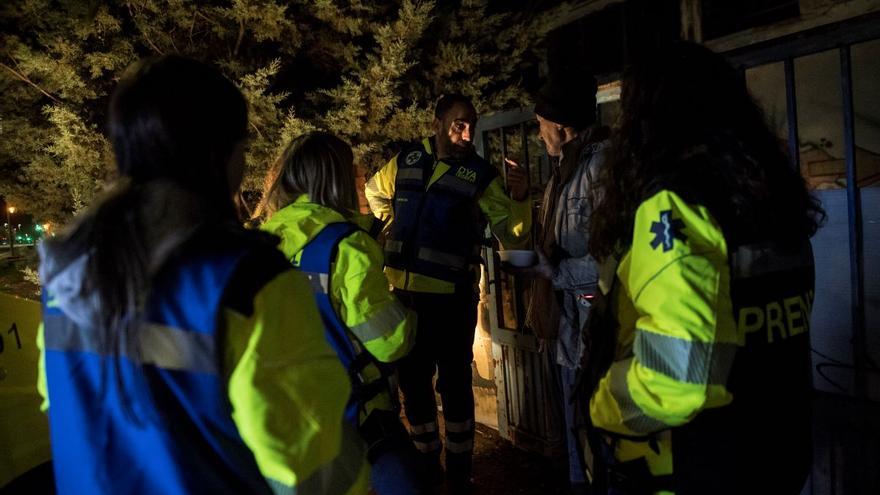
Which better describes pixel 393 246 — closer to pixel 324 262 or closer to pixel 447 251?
pixel 447 251

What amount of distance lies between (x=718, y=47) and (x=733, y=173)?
4244 millimetres

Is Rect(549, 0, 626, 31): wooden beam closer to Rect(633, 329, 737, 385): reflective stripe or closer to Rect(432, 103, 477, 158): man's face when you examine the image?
Rect(432, 103, 477, 158): man's face

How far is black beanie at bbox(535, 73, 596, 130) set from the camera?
2959 mm

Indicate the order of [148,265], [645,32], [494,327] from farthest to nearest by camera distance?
A: [645,32] → [494,327] → [148,265]

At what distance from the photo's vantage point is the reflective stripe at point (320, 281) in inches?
86.7

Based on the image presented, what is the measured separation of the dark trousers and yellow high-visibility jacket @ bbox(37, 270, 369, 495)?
7.75 ft

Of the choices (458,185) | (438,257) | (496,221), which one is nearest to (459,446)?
(438,257)

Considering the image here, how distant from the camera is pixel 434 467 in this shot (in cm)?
387

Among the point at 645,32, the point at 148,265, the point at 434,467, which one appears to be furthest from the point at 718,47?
the point at 148,265

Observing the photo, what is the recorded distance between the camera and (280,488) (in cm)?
121

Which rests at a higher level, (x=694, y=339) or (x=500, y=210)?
(x=500, y=210)

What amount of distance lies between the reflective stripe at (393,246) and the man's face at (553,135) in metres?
1.09

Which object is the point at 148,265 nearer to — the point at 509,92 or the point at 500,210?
the point at 500,210

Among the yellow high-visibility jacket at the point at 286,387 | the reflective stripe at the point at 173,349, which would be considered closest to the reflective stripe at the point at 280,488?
the yellow high-visibility jacket at the point at 286,387
